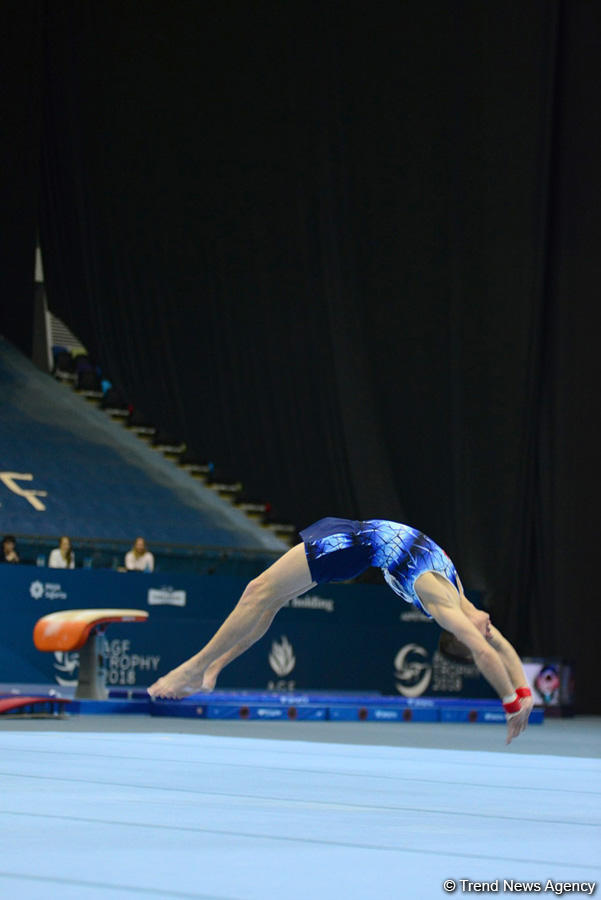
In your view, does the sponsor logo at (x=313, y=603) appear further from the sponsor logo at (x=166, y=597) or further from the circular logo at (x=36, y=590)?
the circular logo at (x=36, y=590)

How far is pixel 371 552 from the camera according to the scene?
5.38 meters

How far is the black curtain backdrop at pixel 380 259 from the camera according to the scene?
13.4 metres

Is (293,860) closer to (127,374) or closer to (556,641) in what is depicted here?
(556,641)

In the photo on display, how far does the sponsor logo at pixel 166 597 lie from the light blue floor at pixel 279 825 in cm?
612

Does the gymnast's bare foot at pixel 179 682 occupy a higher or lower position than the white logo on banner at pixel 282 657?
lower

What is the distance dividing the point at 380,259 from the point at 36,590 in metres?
5.58

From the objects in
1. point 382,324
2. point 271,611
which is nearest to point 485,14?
point 382,324

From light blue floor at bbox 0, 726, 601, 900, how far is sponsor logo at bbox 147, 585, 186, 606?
241 inches

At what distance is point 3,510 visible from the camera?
15.2 metres

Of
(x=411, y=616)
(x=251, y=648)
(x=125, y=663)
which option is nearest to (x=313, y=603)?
(x=251, y=648)

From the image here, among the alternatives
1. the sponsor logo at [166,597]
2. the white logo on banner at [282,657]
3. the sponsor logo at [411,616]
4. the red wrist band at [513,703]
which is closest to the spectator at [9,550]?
the sponsor logo at [166,597]

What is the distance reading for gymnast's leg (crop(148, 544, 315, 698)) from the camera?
5.32m

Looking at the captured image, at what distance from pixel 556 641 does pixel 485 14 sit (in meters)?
6.41

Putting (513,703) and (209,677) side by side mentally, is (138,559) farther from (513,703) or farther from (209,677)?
(513,703)
